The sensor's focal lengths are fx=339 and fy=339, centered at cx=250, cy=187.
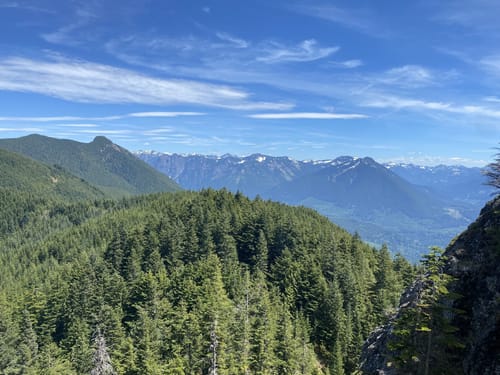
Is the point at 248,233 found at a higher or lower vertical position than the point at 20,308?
higher

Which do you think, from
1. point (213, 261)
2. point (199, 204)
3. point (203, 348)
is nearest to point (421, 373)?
point (203, 348)

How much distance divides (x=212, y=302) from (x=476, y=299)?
38191mm

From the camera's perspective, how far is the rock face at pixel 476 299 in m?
23.0

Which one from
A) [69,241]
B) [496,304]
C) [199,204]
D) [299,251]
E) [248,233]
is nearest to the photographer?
[496,304]

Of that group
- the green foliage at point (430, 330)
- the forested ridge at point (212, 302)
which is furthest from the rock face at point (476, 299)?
the forested ridge at point (212, 302)

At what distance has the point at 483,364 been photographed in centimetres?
2236

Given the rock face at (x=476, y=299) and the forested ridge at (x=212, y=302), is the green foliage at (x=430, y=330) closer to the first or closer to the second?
the rock face at (x=476, y=299)

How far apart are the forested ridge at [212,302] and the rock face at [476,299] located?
56.4 feet

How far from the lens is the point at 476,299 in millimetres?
27656

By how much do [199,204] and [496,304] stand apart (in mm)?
103404

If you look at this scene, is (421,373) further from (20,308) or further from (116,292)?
(20,308)

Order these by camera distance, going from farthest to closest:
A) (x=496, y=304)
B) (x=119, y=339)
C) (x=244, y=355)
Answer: (x=119, y=339), (x=244, y=355), (x=496, y=304)

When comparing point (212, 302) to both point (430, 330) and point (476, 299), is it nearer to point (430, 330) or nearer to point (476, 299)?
point (476, 299)

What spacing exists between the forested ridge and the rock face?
17.2 meters
